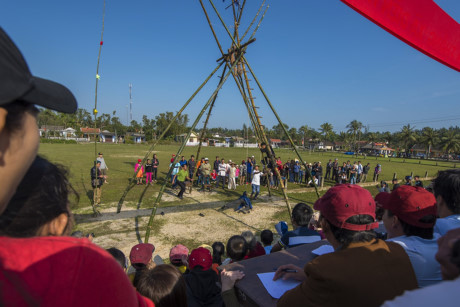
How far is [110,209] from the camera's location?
9000 millimetres

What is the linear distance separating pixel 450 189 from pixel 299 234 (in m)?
1.83

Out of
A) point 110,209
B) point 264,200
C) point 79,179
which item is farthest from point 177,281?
point 79,179

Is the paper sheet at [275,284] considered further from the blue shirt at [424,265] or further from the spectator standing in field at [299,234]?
the spectator standing in field at [299,234]

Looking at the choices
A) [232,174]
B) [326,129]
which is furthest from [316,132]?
[232,174]

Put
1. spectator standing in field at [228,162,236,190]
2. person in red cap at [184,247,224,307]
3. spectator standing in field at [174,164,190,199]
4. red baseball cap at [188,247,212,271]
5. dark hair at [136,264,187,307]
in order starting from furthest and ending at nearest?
1. spectator standing in field at [228,162,236,190]
2. spectator standing in field at [174,164,190,199]
3. red baseball cap at [188,247,212,271]
4. person in red cap at [184,247,224,307]
5. dark hair at [136,264,187,307]

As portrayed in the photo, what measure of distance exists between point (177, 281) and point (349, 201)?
162 cm

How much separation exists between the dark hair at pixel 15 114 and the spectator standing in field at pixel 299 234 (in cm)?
314

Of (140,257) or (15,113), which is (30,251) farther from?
(140,257)

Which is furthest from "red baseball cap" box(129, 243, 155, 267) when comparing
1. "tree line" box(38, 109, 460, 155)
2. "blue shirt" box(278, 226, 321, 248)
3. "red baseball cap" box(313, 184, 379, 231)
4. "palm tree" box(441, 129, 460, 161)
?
"palm tree" box(441, 129, 460, 161)

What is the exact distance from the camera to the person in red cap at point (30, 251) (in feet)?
1.78

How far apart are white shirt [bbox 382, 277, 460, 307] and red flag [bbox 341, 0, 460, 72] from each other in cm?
220

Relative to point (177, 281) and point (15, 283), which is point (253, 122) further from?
point (15, 283)

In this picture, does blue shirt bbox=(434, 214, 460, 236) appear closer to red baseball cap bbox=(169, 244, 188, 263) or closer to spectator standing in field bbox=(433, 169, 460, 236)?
spectator standing in field bbox=(433, 169, 460, 236)

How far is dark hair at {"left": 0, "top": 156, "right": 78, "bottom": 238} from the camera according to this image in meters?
0.71
